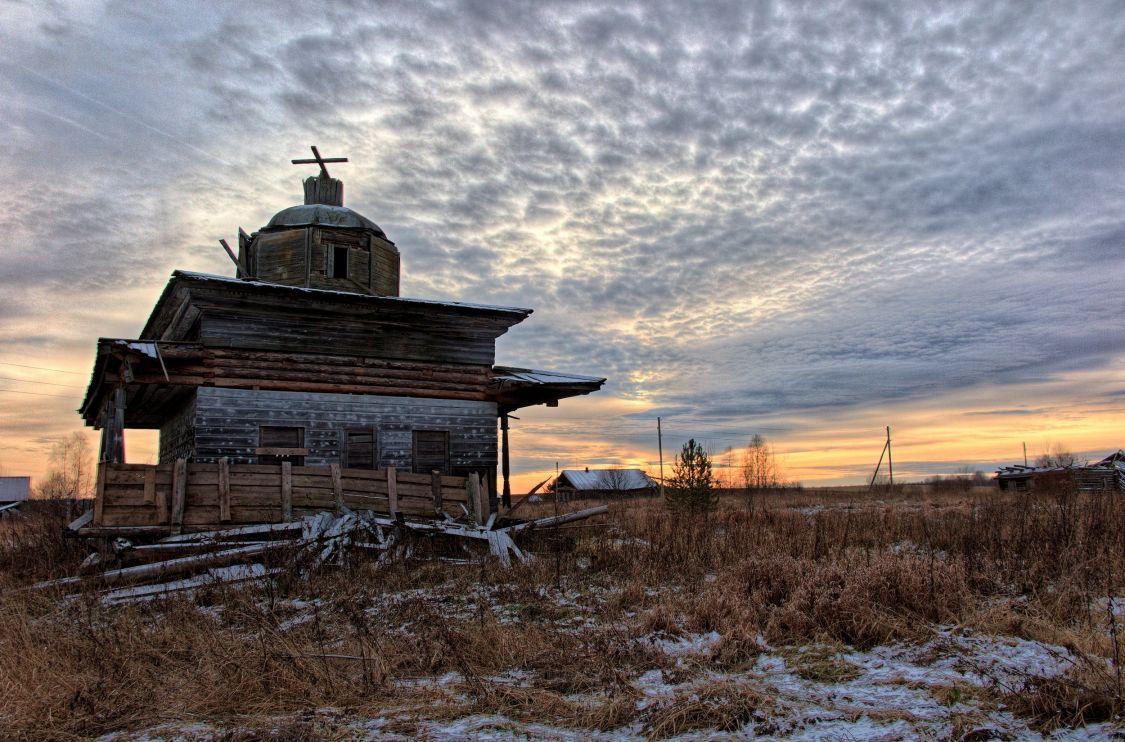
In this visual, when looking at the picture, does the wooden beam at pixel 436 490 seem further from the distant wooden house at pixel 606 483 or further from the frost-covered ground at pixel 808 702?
the distant wooden house at pixel 606 483

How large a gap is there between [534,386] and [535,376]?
1.37m

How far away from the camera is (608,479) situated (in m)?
69.8

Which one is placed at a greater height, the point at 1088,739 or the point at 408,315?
the point at 408,315

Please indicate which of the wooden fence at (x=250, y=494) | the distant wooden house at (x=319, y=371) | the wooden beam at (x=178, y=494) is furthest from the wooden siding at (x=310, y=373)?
the wooden beam at (x=178, y=494)

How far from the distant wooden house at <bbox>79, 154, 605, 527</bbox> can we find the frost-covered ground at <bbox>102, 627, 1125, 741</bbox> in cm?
1025

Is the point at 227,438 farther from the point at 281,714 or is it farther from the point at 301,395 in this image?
the point at 281,714

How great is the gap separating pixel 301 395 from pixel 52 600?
27.0 feet

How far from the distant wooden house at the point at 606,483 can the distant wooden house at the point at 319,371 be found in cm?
4383

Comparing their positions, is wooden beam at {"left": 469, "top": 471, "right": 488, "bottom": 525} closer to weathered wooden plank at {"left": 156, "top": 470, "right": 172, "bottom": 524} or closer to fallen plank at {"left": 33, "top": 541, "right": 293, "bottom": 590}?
fallen plank at {"left": 33, "top": 541, "right": 293, "bottom": 590}

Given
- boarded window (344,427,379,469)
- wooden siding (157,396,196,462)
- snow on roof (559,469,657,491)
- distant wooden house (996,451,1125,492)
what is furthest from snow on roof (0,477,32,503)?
distant wooden house (996,451,1125,492)

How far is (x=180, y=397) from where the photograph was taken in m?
19.6

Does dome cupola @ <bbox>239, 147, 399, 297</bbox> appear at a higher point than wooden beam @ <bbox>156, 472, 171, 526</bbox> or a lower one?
higher

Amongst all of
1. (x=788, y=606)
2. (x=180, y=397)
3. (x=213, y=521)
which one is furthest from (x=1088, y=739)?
(x=180, y=397)

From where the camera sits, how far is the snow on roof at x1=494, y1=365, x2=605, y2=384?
1981 centimetres
